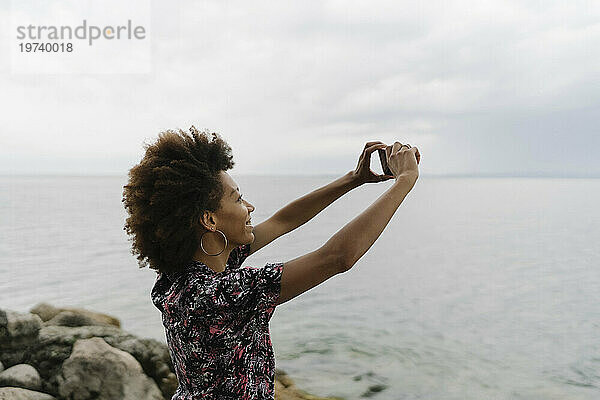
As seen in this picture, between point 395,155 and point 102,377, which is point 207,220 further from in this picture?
point 102,377

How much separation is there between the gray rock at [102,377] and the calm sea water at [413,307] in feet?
8.83

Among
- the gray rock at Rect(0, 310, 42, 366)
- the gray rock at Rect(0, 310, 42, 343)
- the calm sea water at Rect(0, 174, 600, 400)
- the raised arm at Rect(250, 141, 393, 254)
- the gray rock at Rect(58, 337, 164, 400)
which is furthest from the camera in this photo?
the calm sea water at Rect(0, 174, 600, 400)

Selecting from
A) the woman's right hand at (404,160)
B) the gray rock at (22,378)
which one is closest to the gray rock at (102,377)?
the gray rock at (22,378)

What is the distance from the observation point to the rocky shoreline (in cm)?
521

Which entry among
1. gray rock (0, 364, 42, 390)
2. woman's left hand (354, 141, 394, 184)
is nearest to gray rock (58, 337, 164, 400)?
gray rock (0, 364, 42, 390)

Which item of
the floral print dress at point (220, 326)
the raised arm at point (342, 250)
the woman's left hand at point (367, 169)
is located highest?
the woman's left hand at point (367, 169)

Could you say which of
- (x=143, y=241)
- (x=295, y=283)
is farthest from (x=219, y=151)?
(x=295, y=283)

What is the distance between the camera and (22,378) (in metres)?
5.43

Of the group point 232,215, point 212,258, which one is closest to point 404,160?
point 232,215

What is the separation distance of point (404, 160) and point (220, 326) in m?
0.67

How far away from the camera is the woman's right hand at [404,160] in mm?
1726

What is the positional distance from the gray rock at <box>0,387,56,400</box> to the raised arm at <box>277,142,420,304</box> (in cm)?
416

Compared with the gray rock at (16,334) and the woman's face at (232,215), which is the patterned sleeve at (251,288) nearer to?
the woman's face at (232,215)

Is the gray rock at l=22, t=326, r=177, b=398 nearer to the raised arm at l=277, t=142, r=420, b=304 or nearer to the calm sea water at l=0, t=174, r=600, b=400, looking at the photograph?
the calm sea water at l=0, t=174, r=600, b=400
